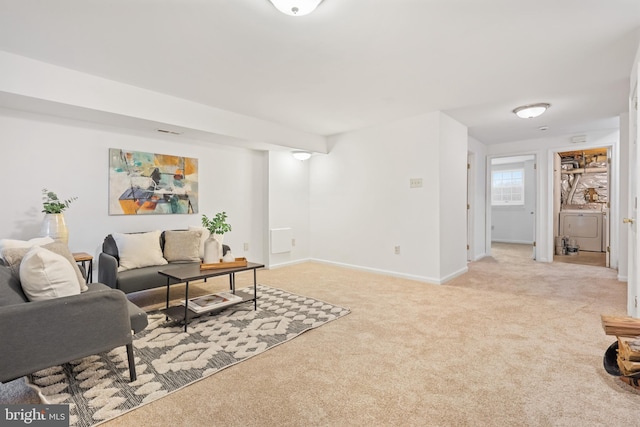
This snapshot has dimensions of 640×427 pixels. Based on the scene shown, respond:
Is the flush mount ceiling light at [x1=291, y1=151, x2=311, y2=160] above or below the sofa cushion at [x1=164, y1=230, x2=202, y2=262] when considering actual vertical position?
above

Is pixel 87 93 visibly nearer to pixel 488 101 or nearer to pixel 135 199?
pixel 135 199

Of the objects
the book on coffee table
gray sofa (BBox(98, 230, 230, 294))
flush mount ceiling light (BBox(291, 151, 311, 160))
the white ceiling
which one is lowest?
the book on coffee table

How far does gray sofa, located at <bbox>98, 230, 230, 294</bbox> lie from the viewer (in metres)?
3.00

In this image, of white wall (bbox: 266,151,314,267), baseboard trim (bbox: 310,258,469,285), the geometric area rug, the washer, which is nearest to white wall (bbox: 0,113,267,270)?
white wall (bbox: 266,151,314,267)

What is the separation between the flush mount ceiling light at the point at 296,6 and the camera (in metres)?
1.79

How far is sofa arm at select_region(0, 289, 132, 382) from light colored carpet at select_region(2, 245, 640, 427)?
0.45 metres

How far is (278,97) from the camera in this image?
353 cm

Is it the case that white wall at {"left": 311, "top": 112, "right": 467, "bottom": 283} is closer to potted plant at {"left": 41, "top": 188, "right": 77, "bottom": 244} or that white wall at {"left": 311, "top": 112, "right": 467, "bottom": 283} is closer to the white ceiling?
the white ceiling

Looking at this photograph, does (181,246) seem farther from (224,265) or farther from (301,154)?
(301,154)

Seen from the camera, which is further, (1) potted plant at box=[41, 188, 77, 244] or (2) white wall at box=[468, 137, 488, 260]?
(2) white wall at box=[468, 137, 488, 260]

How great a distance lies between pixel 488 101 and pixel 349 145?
2102 millimetres

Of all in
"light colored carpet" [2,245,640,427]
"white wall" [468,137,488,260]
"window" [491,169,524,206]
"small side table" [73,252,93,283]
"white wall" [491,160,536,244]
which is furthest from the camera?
"window" [491,169,524,206]

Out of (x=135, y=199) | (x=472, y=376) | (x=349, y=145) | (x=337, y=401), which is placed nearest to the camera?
(x=337, y=401)

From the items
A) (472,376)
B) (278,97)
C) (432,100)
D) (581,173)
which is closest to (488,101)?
(432,100)
